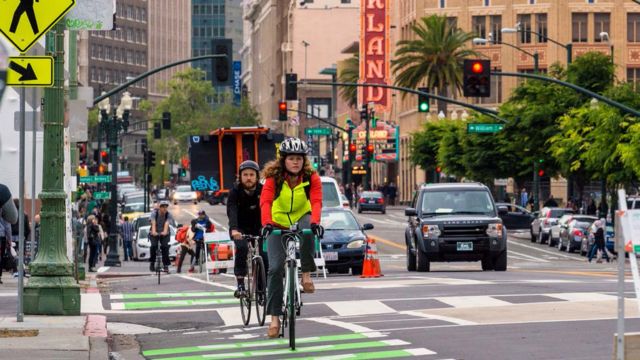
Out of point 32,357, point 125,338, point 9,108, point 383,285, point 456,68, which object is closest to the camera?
point 32,357

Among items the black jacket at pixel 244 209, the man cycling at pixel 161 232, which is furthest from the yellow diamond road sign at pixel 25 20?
the man cycling at pixel 161 232

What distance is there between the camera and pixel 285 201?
591 inches

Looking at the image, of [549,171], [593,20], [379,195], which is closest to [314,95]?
[593,20]

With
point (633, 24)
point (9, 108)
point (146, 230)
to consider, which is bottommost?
point (146, 230)

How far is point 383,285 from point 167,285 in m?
4.72

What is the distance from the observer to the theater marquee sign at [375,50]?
115750 mm

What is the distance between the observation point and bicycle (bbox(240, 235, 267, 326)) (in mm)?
16359

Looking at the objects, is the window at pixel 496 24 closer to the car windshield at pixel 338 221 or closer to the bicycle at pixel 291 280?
the car windshield at pixel 338 221

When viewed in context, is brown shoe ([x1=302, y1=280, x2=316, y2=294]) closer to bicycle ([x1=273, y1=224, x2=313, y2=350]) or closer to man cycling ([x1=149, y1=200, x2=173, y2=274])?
bicycle ([x1=273, y1=224, x2=313, y2=350])

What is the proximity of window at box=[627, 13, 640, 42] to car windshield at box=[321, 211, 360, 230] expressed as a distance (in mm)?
75072

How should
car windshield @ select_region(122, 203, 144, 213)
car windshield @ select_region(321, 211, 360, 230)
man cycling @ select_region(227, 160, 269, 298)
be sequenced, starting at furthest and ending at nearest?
car windshield @ select_region(122, 203, 144, 213) < car windshield @ select_region(321, 211, 360, 230) < man cycling @ select_region(227, 160, 269, 298)

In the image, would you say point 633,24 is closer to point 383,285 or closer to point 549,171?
point 549,171

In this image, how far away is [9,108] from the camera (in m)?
44.4

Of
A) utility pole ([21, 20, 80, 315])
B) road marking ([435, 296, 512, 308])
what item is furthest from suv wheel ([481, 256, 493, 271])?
utility pole ([21, 20, 80, 315])
